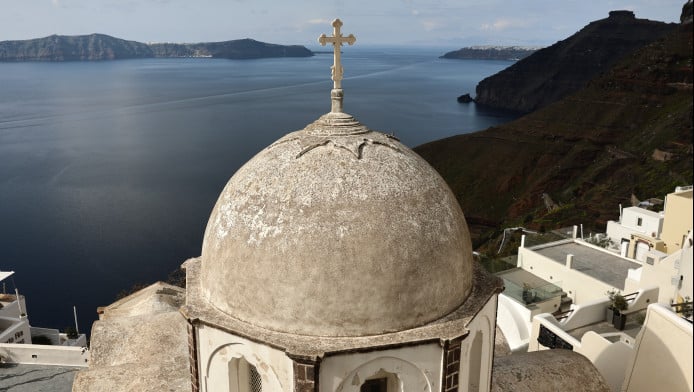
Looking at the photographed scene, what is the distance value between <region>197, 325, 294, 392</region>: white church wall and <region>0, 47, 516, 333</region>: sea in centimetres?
3242

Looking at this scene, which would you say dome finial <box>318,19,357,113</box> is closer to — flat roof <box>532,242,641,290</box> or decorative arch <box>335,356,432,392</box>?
decorative arch <box>335,356,432,392</box>

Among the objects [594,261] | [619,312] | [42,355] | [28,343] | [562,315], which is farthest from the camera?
[28,343]

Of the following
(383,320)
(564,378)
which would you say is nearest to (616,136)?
(564,378)

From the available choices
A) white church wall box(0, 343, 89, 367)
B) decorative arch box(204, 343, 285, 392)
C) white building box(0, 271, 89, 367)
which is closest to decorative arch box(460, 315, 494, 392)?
decorative arch box(204, 343, 285, 392)

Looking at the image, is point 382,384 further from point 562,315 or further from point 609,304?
point 562,315

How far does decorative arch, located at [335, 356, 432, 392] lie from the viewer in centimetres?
665

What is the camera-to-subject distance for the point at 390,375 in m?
7.01

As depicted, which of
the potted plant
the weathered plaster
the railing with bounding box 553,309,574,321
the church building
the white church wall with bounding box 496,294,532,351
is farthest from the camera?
the railing with bounding box 553,309,574,321

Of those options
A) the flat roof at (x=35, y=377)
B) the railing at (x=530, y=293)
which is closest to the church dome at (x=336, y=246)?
the railing at (x=530, y=293)

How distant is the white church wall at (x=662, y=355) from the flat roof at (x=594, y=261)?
994 centimetres

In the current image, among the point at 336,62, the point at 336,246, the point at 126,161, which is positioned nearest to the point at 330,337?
the point at 336,246

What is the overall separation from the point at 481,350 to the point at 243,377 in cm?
354

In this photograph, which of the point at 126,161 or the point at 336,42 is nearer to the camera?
the point at 336,42

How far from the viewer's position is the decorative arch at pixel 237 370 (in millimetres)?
6801
